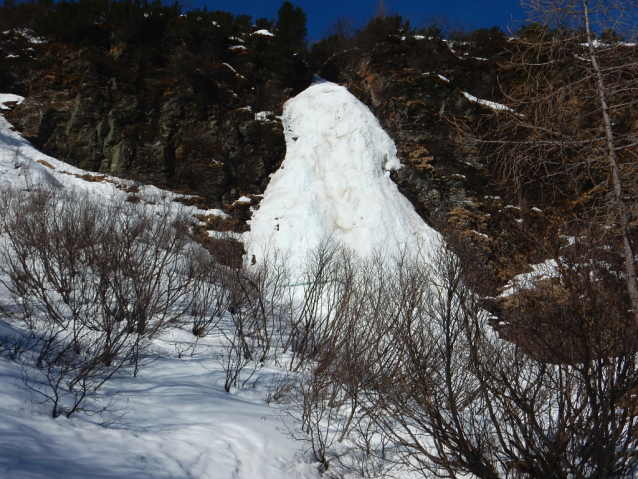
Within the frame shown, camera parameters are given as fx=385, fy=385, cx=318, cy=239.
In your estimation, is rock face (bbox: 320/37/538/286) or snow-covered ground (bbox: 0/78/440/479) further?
rock face (bbox: 320/37/538/286)

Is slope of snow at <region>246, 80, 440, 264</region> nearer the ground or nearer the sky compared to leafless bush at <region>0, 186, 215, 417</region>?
nearer the sky

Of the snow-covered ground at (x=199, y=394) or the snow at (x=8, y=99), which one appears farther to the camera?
the snow at (x=8, y=99)

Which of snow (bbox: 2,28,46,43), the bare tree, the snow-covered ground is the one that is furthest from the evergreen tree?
the bare tree

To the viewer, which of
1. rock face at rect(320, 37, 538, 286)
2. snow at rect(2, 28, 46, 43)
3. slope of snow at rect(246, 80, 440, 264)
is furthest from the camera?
snow at rect(2, 28, 46, 43)

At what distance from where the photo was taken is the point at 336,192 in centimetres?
2066

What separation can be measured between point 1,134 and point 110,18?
12.6 meters

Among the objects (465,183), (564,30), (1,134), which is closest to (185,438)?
(564,30)

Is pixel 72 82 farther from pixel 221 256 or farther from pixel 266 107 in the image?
pixel 221 256

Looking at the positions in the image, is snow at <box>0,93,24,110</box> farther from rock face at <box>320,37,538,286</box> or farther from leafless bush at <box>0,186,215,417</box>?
rock face at <box>320,37,538,286</box>

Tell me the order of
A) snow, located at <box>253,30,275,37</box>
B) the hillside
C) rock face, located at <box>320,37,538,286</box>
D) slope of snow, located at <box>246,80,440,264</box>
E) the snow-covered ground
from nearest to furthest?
the snow-covered ground → the hillside → slope of snow, located at <box>246,80,440,264</box> → rock face, located at <box>320,37,538,286</box> → snow, located at <box>253,30,275,37</box>

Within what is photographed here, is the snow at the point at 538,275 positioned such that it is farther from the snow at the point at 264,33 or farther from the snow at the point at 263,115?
the snow at the point at 264,33

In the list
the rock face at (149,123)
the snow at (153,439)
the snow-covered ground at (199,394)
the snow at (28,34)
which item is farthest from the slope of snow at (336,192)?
the snow at (28,34)

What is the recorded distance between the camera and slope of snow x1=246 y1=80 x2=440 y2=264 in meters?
18.2

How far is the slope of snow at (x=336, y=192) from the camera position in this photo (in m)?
18.2
